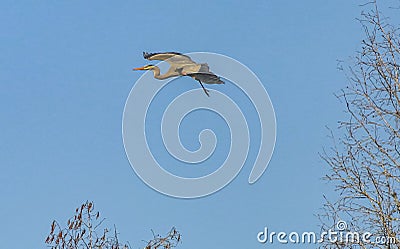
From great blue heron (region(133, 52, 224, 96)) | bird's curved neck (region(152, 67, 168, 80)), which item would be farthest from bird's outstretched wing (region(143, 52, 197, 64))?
bird's curved neck (region(152, 67, 168, 80))

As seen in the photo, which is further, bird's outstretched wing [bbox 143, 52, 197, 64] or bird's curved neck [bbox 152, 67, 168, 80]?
bird's curved neck [bbox 152, 67, 168, 80]

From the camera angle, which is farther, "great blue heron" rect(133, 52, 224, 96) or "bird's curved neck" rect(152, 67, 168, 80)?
"bird's curved neck" rect(152, 67, 168, 80)

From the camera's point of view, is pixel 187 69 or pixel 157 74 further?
pixel 157 74

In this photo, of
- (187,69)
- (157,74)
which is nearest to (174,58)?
(187,69)

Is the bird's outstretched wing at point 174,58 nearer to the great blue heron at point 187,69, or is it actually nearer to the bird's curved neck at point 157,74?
the great blue heron at point 187,69

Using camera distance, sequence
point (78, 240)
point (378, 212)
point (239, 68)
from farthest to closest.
Result: 1. point (239, 68)
2. point (78, 240)
3. point (378, 212)

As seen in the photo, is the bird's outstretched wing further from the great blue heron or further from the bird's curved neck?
the bird's curved neck

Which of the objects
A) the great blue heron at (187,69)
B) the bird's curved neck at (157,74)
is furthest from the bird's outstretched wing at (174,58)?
the bird's curved neck at (157,74)

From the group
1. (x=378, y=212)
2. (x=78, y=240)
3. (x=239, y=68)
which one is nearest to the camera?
(x=378, y=212)

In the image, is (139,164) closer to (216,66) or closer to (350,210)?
(216,66)

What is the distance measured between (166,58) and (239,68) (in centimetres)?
96

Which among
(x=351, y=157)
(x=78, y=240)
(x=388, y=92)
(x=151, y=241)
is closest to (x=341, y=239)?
(x=351, y=157)

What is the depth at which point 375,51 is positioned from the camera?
19.0 ft

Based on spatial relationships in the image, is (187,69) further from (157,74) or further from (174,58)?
(157,74)
